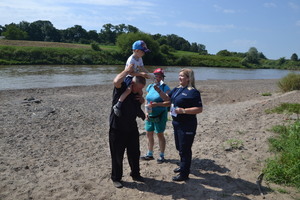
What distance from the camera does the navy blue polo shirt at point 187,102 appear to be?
13.5 feet

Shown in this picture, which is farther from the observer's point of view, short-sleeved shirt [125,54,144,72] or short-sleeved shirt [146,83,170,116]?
short-sleeved shirt [146,83,170,116]

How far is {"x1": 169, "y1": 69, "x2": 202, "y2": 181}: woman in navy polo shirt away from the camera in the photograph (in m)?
4.10

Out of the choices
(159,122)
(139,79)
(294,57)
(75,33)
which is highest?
(75,33)

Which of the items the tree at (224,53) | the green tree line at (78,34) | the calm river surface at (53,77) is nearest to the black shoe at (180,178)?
the calm river surface at (53,77)

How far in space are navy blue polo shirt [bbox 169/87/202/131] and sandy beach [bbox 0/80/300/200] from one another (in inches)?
39.6

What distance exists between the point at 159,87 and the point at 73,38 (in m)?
105

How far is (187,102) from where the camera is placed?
13.6 feet

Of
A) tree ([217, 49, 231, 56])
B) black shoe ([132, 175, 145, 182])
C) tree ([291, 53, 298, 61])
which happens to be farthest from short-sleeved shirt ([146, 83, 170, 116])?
tree ([291, 53, 298, 61])

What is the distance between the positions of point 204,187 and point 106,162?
2.01m

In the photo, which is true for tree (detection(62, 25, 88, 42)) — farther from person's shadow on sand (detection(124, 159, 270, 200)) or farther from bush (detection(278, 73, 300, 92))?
person's shadow on sand (detection(124, 159, 270, 200))

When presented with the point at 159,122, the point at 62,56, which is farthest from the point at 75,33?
the point at 159,122

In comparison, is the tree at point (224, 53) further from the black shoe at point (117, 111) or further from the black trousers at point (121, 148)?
the black shoe at point (117, 111)

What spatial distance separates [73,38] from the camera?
4045 inches

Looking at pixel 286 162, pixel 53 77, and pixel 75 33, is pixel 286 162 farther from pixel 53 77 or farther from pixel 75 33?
pixel 75 33
